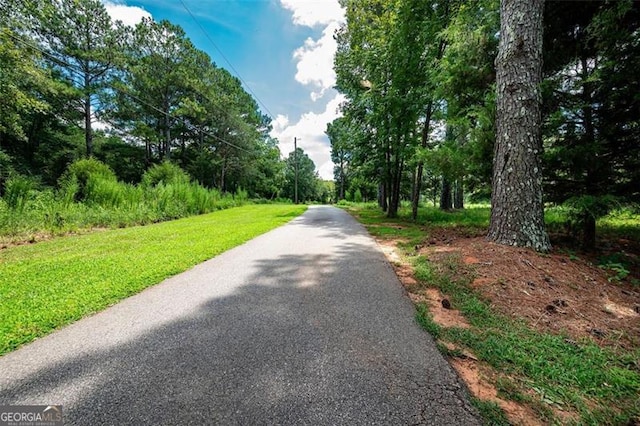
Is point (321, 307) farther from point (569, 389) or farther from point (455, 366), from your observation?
point (569, 389)

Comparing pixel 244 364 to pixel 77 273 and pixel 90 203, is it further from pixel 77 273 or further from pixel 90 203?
pixel 90 203

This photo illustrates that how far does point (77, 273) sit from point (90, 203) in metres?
8.08

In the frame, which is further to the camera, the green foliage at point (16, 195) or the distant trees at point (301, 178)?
the distant trees at point (301, 178)

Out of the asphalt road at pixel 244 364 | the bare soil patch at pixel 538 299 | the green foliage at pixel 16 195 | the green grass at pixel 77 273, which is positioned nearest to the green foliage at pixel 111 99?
the green foliage at pixel 16 195

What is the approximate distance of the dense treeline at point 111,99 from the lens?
12.4m

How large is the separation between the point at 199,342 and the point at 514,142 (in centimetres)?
464

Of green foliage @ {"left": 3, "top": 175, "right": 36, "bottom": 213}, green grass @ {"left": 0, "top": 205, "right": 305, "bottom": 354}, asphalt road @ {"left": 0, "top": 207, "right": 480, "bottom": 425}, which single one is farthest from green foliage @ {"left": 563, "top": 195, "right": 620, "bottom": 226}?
green foliage @ {"left": 3, "top": 175, "right": 36, "bottom": 213}

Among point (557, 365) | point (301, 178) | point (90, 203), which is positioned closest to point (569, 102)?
point (557, 365)

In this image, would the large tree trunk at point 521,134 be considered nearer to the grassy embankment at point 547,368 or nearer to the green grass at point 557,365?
the grassy embankment at point 547,368

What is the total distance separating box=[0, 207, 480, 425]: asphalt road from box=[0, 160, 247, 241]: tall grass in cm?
671

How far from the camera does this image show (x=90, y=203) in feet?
30.4

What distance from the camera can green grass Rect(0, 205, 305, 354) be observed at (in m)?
2.16

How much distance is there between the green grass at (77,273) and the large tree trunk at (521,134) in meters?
4.92

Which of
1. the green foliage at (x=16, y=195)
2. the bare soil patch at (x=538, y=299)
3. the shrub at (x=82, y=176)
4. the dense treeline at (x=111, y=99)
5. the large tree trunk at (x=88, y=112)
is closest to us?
the bare soil patch at (x=538, y=299)
